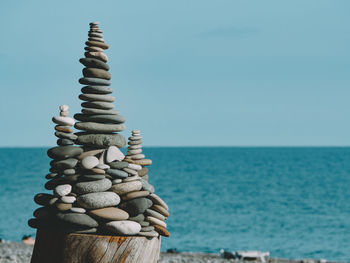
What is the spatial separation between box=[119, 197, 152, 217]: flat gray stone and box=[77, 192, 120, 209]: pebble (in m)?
0.17

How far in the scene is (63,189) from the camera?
6.27m

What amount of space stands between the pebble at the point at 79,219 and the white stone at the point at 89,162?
549 millimetres

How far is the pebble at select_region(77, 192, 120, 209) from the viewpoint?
6207 millimetres

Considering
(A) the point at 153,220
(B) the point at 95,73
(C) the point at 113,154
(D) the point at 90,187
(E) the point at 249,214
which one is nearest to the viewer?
Result: (D) the point at 90,187

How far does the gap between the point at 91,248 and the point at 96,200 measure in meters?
0.52

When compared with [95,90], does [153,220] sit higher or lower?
lower

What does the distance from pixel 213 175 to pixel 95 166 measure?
62533 mm

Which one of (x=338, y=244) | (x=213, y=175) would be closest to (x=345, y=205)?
(x=338, y=244)

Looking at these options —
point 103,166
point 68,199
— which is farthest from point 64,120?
point 68,199

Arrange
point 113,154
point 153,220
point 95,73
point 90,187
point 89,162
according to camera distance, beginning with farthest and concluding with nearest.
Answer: point 95,73, point 113,154, point 153,220, point 89,162, point 90,187

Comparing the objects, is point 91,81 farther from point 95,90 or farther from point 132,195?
point 132,195

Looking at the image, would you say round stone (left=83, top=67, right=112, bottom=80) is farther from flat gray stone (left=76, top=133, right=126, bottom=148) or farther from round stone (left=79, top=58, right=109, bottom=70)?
flat gray stone (left=76, top=133, right=126, bottom=148)

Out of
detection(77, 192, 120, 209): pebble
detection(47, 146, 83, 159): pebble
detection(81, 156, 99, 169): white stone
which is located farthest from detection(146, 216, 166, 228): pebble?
detection(47, 146, 83, 159): pebble

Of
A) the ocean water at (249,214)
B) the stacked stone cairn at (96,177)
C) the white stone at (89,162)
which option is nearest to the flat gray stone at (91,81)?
the stacked stone cairn at (96,177)
